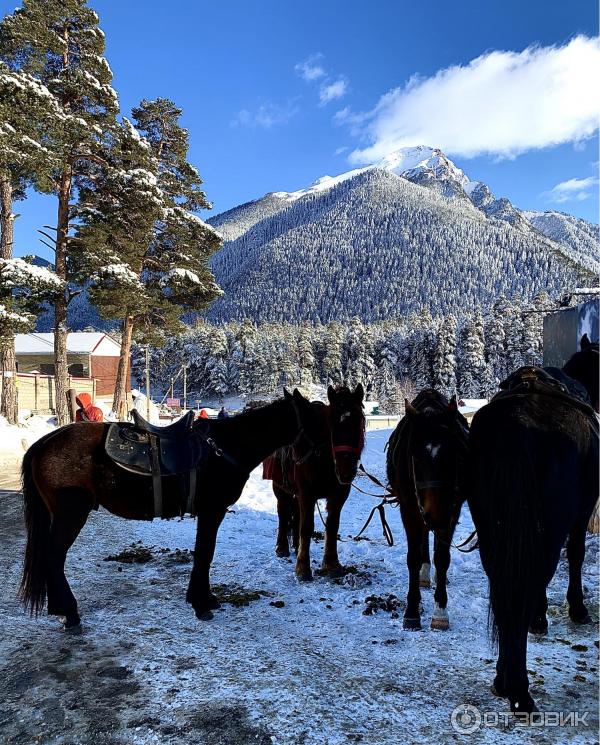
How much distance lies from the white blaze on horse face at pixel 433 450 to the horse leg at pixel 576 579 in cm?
179

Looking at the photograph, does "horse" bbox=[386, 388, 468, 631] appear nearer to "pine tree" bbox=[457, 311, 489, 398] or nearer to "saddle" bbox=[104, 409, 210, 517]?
"saddle" bbox=[104, 409, 210, 517]

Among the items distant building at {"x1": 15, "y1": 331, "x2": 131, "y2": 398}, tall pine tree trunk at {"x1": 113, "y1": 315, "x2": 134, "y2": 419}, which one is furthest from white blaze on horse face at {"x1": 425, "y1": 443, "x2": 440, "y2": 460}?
distant building at {"x1": 15, "y1": 331, "x2": 131, "y2": 398}

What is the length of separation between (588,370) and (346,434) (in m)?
2.69

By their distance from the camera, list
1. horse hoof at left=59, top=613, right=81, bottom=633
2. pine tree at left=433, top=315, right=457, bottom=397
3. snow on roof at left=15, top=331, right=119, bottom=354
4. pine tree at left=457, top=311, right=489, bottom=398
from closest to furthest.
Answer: horse hoof at left=59, top=613, right=81, bottom=633 → snow on roof at left=15, top=331, right=119, bottom=354 → pine tree at left=433, top=315, right=457, bottom=397 → pine tree at left=457, top=311, right=489, bottom=398

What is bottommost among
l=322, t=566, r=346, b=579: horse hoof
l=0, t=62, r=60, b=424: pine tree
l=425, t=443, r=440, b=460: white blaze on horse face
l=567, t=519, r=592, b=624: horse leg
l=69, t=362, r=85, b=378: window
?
l=322, t=566, r=346, b=579: horse hoof

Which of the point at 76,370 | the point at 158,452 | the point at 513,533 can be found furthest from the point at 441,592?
the point at 76,370

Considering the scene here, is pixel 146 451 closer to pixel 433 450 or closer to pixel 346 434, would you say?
pixel 346 434

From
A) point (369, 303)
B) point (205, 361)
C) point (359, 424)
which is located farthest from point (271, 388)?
point (369, 303)

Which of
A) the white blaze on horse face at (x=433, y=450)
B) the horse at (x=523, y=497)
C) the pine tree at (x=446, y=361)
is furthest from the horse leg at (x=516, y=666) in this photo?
the pine tree at (x=446, y=361)

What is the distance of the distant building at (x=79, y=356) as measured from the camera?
40.9 meters

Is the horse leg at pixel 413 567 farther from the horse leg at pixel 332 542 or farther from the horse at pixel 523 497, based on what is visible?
the horse leg at pixel 332 542

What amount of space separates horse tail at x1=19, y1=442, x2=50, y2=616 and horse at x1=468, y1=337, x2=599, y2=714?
155 inches

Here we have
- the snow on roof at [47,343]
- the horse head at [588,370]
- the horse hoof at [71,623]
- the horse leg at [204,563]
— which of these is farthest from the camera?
the snow on roof at [47,343]

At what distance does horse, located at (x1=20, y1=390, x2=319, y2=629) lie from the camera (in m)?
4.26
